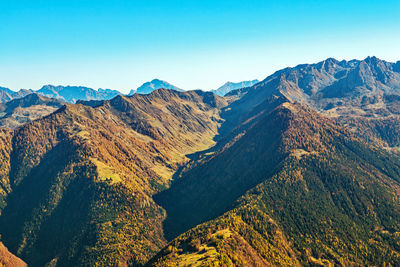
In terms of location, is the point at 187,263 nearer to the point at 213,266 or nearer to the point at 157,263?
the point at 213,266

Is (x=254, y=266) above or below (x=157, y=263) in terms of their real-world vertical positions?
below

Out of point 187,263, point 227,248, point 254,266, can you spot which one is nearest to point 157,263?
point 187,263

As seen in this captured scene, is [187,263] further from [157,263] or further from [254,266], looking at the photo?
[254,266]

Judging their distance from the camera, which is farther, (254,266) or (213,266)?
(254,266)

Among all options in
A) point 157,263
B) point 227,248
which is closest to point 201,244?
point 227,248

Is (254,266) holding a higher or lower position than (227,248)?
lower

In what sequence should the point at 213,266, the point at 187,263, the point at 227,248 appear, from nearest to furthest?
1. the point at 213,266
2. the point at 187,263
3. the point at 227,248

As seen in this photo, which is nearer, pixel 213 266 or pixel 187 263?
pixel 213 266

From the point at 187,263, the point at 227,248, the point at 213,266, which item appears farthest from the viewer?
the point at 227,248
